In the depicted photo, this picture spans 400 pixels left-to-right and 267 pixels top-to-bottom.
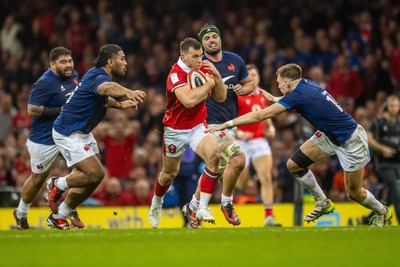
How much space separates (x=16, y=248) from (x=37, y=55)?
14988 millimetres

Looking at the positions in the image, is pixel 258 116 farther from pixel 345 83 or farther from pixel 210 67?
pixel 345 83

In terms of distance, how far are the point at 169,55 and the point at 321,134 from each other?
10.8m

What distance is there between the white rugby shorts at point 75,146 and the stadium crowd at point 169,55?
11.2 feet

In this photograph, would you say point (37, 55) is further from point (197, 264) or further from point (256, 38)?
point (197, 264)

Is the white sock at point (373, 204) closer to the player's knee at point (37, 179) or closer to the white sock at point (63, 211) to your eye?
the white sock at point (63, 211)

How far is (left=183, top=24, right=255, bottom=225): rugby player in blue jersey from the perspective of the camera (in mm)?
13922

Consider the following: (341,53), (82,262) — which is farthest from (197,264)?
(341,53)

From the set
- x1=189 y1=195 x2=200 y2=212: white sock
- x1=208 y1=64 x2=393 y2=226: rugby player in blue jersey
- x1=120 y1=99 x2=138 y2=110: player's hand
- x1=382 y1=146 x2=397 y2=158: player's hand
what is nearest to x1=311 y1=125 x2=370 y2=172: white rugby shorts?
x1=208 y1=64 x2=393 y2=226: rugby player in blue jersey

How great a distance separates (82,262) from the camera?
30.9 feet

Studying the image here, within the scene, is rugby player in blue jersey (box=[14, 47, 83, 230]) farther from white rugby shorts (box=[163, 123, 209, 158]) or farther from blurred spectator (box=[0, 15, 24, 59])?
blurred spectator (box=[0, 15, 24, 59])

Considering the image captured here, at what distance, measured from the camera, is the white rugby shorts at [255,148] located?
54.7 feet

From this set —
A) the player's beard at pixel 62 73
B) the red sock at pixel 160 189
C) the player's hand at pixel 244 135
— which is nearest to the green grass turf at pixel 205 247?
the red sock at pixel 160 189

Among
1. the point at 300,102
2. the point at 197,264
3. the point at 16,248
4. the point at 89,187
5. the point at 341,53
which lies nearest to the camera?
the point at 197,264

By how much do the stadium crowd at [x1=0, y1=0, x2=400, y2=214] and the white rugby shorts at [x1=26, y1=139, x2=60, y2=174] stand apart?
2.70m
